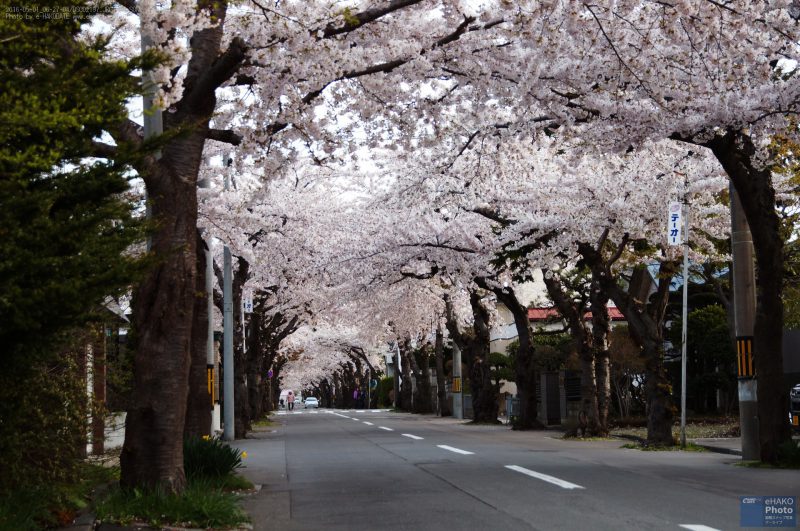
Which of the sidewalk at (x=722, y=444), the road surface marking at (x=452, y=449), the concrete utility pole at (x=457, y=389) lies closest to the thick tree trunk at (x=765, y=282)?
the sidewalk at (x=722, y=444)

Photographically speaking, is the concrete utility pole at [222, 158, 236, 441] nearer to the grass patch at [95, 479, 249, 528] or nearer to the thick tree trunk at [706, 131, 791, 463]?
the thick tree trunk at [706, 131, 791, 463]

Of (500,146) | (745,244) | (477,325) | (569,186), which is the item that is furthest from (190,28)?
(477,325)

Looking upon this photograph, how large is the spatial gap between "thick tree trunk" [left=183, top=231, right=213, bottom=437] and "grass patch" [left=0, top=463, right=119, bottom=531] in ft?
14.4

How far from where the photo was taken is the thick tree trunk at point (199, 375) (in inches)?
535

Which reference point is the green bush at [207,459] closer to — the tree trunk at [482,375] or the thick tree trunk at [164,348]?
the thick tree trunk at [164,348]

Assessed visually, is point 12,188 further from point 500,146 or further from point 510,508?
point 500,146

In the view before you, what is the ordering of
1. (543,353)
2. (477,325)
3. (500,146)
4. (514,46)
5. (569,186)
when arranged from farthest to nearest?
(543,353) < (477,325) < (569,186) < (500,146) < (514,46)

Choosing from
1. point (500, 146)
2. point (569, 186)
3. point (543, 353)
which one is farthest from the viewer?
point (543, 353)

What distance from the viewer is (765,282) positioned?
573 inches

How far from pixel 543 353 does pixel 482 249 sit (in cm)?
1610

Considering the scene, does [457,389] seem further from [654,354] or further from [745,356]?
[745,356]

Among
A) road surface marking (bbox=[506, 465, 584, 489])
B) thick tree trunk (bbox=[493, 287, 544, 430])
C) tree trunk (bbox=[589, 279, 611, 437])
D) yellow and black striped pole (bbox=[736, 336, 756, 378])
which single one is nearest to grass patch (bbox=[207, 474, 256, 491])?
road surface marking (bbox=[506, 465, 584, 489])

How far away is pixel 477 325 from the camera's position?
35969mm
